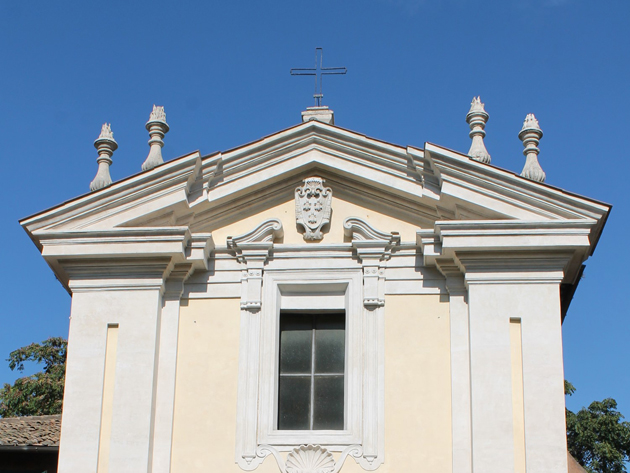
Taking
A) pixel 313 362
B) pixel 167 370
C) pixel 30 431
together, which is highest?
pixel 313 362

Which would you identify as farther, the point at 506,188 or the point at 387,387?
the point at 506,188

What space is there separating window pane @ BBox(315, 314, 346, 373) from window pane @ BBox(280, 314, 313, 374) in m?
0.11

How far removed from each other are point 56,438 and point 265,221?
16.3 feet

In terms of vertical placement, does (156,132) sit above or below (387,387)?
above

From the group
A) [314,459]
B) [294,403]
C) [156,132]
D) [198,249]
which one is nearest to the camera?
[314,459]

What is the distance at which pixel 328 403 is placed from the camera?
1403 cm

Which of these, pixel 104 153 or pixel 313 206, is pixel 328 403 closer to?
pixel 313 206

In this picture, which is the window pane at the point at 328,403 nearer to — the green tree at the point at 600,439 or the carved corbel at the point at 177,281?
the carved corbel at the point at 177,281

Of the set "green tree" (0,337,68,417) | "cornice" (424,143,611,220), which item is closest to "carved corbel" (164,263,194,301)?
"cornice" (424,143,611,220)

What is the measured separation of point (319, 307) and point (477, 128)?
3392 mm

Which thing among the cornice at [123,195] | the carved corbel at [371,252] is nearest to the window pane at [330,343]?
the carved corbel at [371,252]

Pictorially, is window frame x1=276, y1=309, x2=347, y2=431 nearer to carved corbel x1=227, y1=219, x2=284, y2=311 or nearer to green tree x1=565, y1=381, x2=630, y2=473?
carved corbel x1=227, y1=219, x2=284, y2=311

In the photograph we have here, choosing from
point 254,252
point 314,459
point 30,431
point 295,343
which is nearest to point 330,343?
point 295,343

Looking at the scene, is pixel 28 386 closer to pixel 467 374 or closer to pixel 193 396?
pixel 193 396
